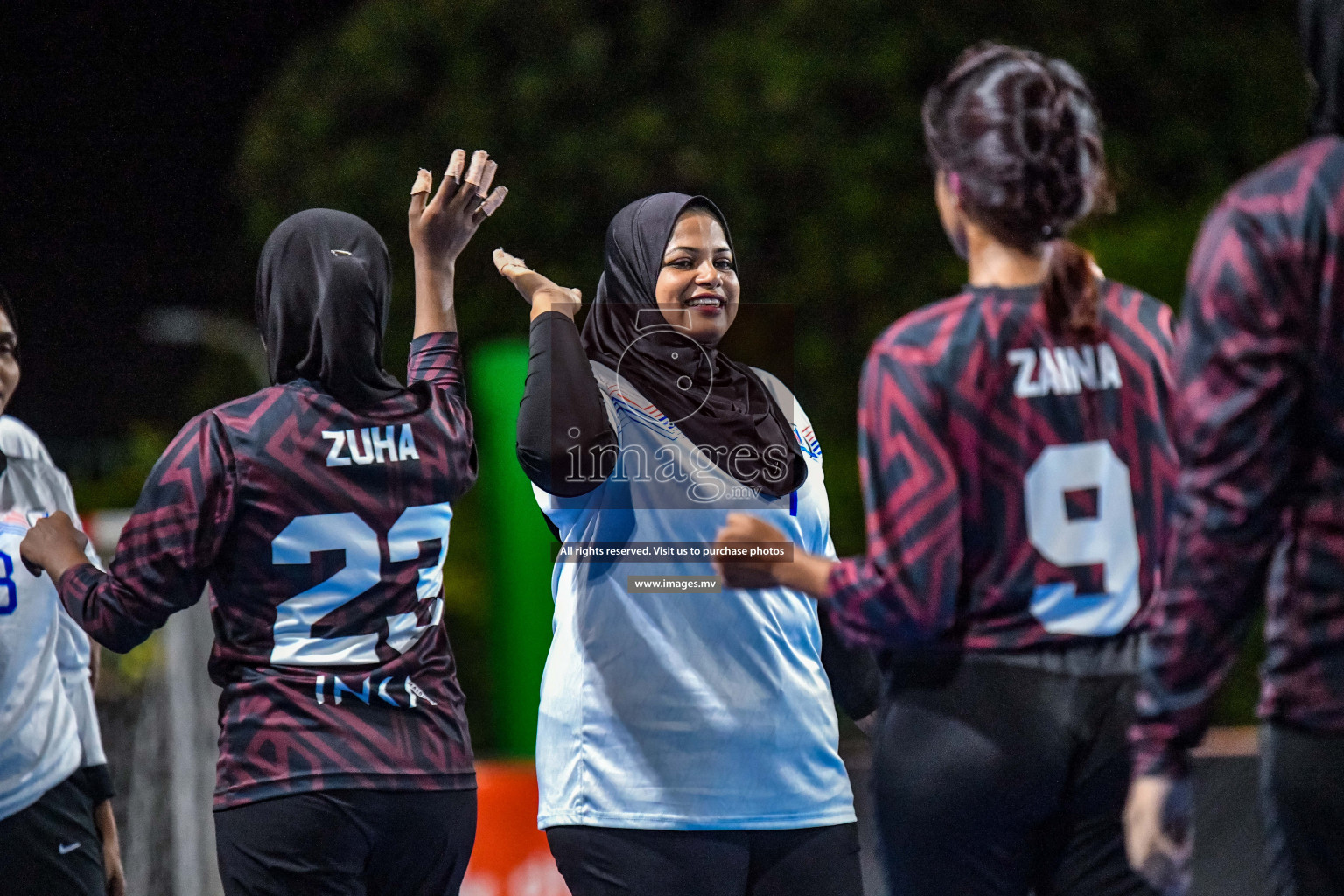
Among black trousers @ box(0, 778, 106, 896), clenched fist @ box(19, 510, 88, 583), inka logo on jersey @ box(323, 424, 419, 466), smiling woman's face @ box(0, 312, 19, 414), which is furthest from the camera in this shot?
smiling woman's face @ box(0, 312, 19, 414)

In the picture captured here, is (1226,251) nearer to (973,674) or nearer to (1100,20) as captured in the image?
(973,674)

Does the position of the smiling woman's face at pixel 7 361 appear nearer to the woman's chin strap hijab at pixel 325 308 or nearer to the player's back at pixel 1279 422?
the woman's chin strap hijab at pixel 325 308

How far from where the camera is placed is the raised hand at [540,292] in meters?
3.02

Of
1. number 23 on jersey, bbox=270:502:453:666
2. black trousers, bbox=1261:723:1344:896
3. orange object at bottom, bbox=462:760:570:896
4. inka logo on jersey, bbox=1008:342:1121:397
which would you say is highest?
inka logo on jersey, bbox=1008:342:1121:397

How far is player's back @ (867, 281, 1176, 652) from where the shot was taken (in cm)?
223

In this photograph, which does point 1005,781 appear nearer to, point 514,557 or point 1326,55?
point 1326,55

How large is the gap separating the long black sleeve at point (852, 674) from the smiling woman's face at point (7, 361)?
2.02m

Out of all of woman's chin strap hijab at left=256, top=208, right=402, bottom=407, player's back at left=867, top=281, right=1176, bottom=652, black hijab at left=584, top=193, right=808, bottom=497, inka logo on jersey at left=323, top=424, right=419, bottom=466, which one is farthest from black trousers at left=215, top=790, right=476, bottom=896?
player's back at left=867, top=281, right=1176, bottom=652

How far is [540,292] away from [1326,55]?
5.21 feet

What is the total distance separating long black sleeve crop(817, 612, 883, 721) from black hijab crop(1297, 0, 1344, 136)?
5.19 ft

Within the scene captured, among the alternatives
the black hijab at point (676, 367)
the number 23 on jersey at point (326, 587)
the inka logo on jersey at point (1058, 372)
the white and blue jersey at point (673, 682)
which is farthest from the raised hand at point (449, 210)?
the inka logo on jersey at point (1058, 372)

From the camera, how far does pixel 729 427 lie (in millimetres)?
3111

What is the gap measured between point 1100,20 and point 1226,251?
1759 cm

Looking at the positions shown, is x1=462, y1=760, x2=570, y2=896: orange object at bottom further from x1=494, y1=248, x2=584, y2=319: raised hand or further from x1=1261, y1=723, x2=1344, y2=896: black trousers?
x1=1261, y1=723, x2=1344, y2=896: black trousers
